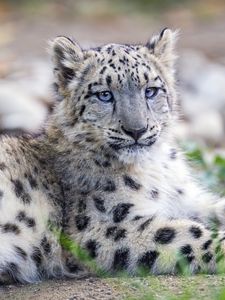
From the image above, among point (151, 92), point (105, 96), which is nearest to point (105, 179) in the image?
point (105, 96)

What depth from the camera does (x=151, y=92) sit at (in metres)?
8.27

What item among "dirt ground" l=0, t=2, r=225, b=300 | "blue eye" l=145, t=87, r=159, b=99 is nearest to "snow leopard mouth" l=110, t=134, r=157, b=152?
"blue eye" l=145, t=87, r=159, b=99

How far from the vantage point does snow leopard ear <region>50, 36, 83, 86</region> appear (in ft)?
28.0

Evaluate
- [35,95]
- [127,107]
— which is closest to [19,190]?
[127,107]

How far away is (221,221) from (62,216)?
153cm

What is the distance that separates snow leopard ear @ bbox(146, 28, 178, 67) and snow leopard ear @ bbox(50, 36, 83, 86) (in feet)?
1.94

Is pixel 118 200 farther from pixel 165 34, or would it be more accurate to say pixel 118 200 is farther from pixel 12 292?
pixel 165 34

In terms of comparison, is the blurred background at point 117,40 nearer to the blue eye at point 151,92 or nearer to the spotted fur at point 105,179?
the spotted fur at point 105,179

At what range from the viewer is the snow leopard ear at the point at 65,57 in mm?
8531

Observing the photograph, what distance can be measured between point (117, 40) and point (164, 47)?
12.1 metres

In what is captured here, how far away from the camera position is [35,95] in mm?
15016

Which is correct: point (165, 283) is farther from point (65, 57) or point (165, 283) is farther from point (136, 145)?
point (65, 57)

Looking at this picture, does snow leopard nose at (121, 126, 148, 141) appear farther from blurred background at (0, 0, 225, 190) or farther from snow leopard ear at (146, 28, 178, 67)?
blurred background at (0, 0, 225, 190)

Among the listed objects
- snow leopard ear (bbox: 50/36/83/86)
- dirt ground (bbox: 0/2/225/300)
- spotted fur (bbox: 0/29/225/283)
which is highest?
dirt ground (bbox: 0/2/225/300)
